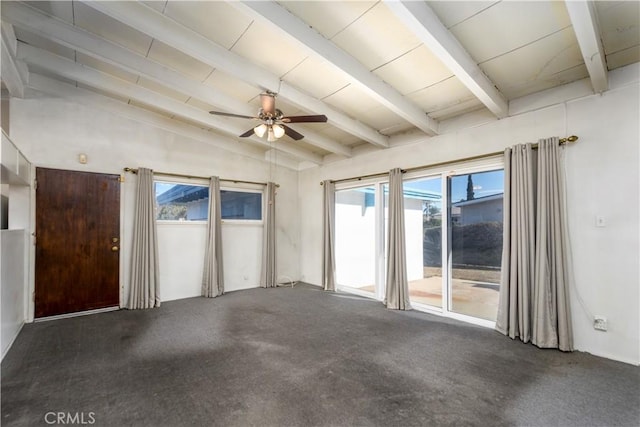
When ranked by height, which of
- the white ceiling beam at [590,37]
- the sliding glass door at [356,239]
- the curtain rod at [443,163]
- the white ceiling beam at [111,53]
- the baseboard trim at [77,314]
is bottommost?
the baseboard trim at [77,314]

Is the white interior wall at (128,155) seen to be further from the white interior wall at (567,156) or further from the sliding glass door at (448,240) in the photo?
the sliding glass door at (448,240)

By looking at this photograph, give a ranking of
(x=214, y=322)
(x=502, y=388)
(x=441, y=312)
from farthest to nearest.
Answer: (x=441, y=312) < (x=214, y=322) < (x=502, y=388)

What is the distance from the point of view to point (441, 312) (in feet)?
13.8

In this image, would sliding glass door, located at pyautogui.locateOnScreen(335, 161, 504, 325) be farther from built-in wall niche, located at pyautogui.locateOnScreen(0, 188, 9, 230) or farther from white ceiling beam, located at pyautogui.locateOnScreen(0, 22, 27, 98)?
built-in wall niche, located at pyautogui.locateOnScreen(0, 188, 9, 230)

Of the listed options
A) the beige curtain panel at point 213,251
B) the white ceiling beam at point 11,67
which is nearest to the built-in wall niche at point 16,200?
the white ceiling beam at point 11,67

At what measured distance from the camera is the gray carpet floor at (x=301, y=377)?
199 centimetres

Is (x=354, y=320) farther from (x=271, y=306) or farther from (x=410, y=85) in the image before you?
(x=410, y=85)

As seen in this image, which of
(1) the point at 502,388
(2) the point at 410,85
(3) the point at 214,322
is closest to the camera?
(1) the point at 502,388

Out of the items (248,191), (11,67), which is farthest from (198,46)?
(248,191)

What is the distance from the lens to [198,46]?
2857 millimetres

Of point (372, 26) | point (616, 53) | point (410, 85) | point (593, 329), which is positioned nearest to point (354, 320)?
point (593, 329)

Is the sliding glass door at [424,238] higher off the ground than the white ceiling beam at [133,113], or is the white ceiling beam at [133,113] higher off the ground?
the white ceiling beam at [133,113]

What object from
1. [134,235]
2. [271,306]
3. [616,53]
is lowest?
[271,306]

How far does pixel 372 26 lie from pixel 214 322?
378 centimetres
